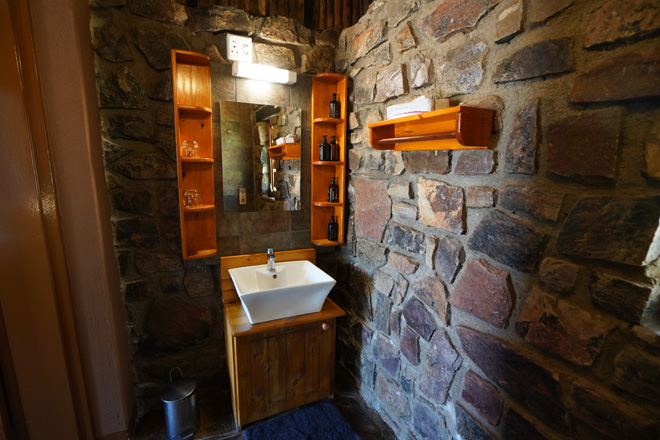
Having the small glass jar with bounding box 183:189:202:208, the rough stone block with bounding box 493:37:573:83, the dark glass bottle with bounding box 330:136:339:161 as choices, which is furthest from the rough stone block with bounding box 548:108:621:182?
the small glass jar with bounding box 183:189:202:208

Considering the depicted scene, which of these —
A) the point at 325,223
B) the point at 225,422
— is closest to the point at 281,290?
the point at 325,223

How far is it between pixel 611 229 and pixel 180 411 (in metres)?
2.16

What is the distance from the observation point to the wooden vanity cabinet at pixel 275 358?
1.76m

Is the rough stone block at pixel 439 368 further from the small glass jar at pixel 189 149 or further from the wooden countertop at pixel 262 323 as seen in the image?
the small glass jar at pixel 189 149

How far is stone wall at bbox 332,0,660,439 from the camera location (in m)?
0.82

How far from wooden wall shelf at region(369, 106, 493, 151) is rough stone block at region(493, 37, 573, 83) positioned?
143mm

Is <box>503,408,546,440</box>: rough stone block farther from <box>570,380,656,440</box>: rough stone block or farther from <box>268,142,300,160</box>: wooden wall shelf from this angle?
<box>268,142,300,160</box>: wooden wall shelf

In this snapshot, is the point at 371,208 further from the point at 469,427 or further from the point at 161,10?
the point at 161,10

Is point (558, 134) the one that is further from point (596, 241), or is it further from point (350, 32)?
point (350, 32)

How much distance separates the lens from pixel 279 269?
2068 millimetres

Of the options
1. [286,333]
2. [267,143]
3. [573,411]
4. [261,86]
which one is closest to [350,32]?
[261,86]

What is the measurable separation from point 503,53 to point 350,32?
1.23 meters

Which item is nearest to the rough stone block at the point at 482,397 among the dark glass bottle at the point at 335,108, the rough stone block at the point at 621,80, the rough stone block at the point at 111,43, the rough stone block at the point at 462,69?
the rough stone block at the point at 621,80

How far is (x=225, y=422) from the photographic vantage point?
6.33 feet
